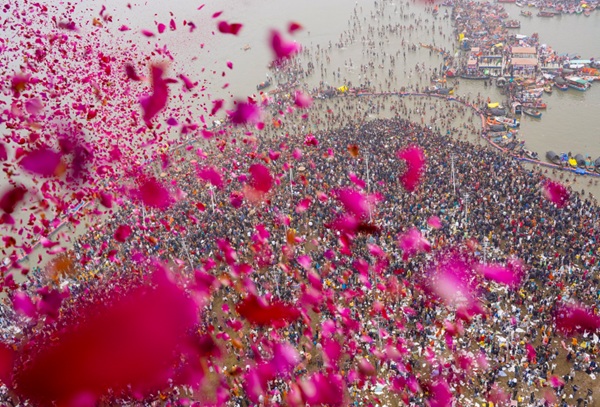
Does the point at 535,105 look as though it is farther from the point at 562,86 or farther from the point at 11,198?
the point at 11,198

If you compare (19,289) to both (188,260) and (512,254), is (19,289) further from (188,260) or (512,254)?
(512,254)

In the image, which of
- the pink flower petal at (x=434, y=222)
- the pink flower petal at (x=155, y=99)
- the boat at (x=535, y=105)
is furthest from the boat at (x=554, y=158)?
the pink flower petal at (x=155, y=99)

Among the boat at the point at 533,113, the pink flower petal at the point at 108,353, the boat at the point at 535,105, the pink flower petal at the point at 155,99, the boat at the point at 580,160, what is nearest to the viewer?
the pink flower petal at the point at 108,353

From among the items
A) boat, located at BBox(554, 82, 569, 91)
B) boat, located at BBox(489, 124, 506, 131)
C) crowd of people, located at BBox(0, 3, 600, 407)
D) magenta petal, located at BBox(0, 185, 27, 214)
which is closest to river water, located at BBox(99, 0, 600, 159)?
boat, located at BBox(554, 82, 569, 91)

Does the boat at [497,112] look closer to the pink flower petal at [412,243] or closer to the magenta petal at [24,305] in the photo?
the pink flower petal at [412,243]

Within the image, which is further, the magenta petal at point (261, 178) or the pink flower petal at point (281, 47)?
the pink flower petal at point (281, 47)

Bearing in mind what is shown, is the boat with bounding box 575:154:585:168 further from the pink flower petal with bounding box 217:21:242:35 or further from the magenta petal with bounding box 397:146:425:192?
the pink flower petal with bounding box 217:21:242:35
